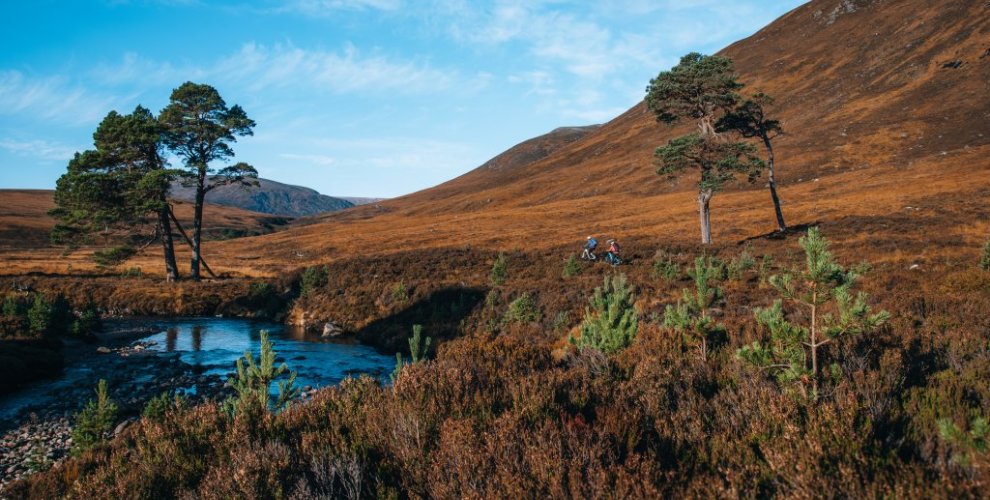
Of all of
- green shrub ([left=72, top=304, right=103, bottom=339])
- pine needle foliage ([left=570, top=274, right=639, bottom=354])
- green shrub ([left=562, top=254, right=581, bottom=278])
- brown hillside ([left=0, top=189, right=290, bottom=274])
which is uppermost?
brown hillside ([left=0, top=189, right=290, bottom=274])

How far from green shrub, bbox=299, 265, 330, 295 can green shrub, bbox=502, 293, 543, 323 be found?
1215 cm

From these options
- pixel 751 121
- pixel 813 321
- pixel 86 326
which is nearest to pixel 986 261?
pixel 813 321

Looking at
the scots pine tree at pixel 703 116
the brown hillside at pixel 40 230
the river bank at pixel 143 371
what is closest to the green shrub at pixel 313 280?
the river bank at pixel 143 371

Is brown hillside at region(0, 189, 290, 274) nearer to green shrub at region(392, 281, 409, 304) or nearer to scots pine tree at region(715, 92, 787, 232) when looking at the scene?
green shrub at region(392, 281, 409, 304)

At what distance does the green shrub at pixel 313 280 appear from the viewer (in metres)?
23.3

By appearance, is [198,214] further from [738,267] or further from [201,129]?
[738,267]

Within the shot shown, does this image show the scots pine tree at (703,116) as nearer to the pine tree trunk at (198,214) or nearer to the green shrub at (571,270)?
the green shrub at (571,270)

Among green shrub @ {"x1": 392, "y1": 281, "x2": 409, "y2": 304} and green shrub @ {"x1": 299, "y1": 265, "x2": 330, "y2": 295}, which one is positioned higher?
green shrub @ {"x1": 299, "y1": 265, "x2": 330, "y2": 295}

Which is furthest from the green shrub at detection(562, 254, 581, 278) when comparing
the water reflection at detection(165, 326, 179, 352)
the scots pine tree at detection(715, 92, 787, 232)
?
the scots pine tree at detection(715, 92, 787, 232)

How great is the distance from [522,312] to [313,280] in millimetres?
13062

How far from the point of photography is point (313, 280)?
23594 millimetres

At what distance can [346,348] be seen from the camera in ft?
53.8

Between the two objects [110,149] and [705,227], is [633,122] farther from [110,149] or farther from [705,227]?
[110,149]

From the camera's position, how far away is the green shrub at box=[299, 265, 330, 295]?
23.3 meters
